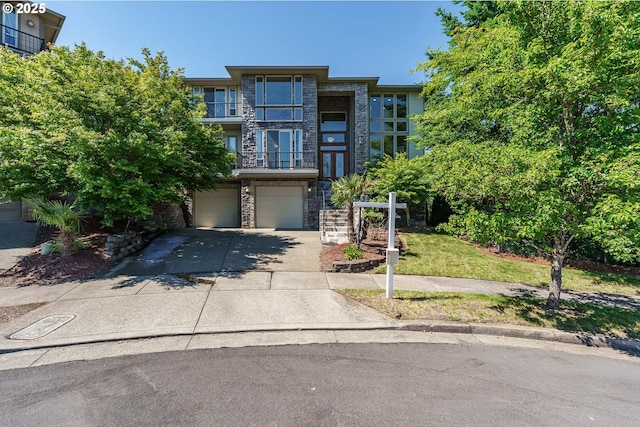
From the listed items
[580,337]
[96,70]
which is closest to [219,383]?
[580,337]

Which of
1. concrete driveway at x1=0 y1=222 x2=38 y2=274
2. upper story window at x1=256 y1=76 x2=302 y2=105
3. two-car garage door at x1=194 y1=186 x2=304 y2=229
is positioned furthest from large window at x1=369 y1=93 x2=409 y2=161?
concrete driveway at x1=0 y1=222 x2=38 y2=274

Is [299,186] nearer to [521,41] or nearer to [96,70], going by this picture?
[96,70]

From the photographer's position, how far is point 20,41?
47.5ft

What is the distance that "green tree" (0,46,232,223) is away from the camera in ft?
23.7

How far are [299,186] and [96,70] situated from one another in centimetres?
1064

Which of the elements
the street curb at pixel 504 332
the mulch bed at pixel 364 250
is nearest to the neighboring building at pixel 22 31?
the mulch bed at pixel 364 250

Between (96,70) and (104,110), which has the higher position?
(96,70)

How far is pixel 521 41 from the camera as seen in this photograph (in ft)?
16.6

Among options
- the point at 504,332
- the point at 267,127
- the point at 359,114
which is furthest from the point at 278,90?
the point at 504,332

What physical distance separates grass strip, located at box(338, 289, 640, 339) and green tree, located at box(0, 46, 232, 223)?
6.62 meters

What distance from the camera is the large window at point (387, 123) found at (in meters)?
19.5

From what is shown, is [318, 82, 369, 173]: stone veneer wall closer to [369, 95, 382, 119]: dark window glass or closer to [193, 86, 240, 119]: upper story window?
[369, 95, 382, 119]: dark window glass

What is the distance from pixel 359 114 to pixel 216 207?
1104 centimetres

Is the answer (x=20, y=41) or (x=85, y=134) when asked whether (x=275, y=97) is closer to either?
(x=85, y=134)
